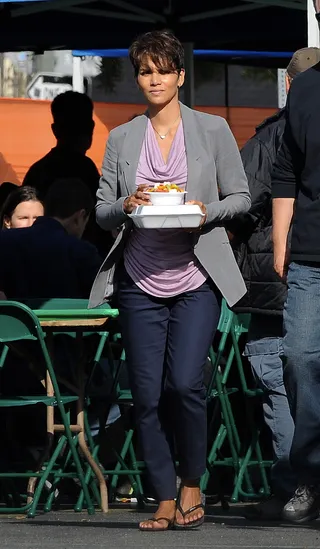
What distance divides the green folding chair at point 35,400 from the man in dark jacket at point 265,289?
0.85 meters

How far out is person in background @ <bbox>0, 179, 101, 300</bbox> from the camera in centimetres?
704

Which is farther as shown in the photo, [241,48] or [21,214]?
[241,48]

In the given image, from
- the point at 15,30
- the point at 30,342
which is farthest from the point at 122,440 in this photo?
the point at 15,30

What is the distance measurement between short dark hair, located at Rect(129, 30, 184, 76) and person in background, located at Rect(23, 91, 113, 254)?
3514 millimetres

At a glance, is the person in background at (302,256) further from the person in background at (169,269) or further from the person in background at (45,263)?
the person in background at (45,263)

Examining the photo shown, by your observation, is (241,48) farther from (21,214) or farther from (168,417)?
(168,417)

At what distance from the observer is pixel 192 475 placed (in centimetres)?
546

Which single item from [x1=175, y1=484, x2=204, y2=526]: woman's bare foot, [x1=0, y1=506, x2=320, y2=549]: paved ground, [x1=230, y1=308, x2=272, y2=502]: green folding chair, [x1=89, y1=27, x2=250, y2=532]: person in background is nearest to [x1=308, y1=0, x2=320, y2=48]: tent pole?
[x1=230, y1=308, x2=272, y2=502]: green folding chair

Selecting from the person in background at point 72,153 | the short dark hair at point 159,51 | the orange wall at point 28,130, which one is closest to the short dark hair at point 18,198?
the person in background at point 72,153

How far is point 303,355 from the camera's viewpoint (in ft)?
A: 16.3

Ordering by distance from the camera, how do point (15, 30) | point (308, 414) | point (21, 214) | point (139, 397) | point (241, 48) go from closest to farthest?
point (308, 414), point (139, 397), point (21, 214), point (15, 30), point (241, 48)

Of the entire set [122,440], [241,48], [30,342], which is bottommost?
[122,440]

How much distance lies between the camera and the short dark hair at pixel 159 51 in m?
5.44

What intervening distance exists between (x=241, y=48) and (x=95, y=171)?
3.75 m
